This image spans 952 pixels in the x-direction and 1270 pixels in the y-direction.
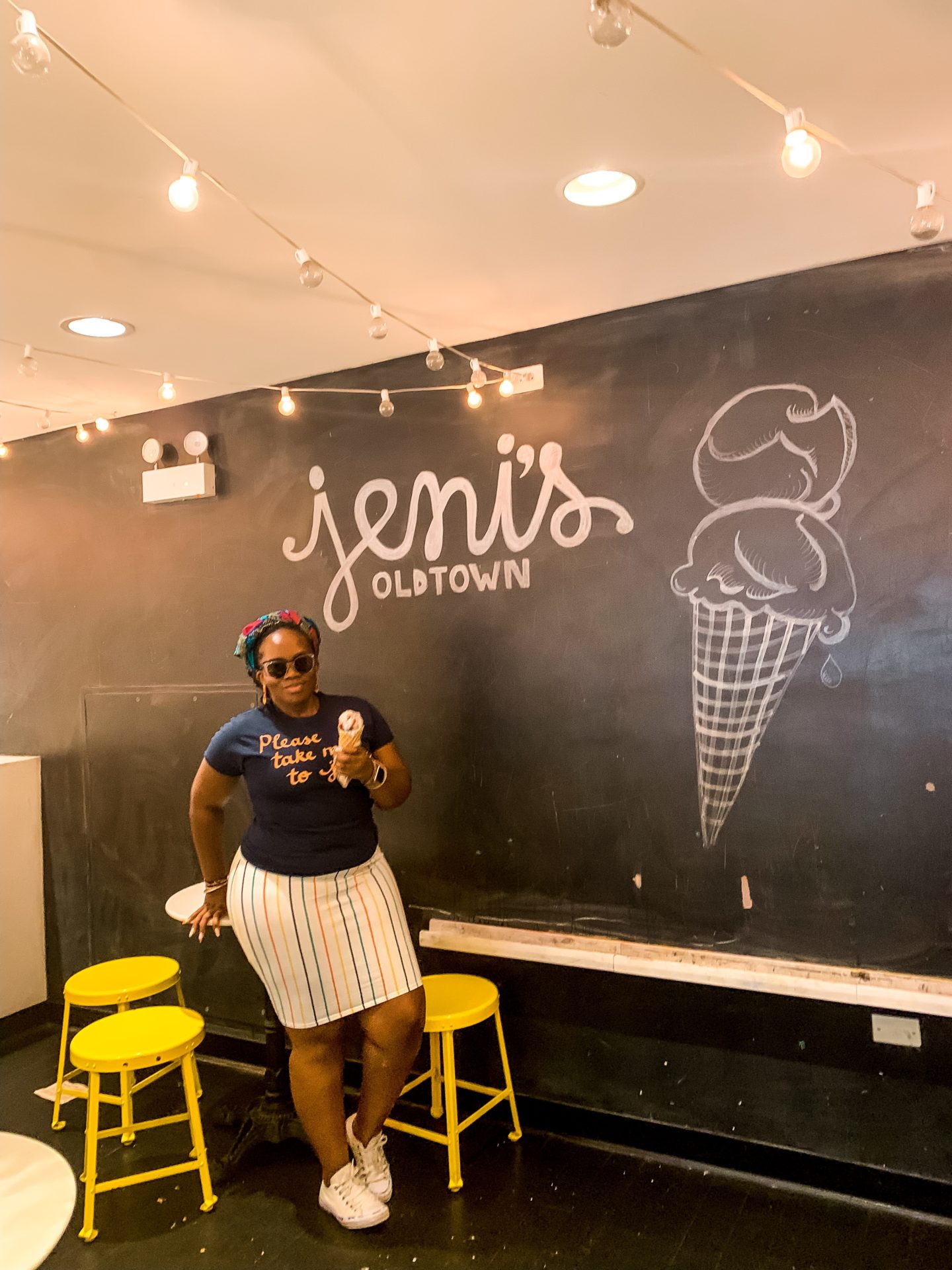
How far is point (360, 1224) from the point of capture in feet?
7.65

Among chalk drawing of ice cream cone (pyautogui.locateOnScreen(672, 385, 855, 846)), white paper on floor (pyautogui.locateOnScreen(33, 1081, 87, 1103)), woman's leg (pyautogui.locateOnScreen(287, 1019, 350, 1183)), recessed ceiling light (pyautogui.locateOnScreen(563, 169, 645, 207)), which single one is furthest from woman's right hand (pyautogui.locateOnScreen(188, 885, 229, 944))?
recessed ceiling light (pyautogui.locateOnScreen(563, 169, 645, 207))

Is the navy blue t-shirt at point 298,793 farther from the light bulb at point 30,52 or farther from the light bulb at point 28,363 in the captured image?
the light bulb at point 30,52

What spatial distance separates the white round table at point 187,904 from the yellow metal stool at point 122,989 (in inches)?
11.5

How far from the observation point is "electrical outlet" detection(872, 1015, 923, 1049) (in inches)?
92.0

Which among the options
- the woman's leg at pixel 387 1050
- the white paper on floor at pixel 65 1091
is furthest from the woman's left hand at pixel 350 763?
the white paper on floor at pixel 65 1091

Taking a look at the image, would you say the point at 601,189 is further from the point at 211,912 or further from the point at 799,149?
the point at 211,912

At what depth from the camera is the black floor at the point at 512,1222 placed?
2203 mm

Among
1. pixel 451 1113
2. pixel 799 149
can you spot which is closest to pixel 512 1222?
pixel 451 1113

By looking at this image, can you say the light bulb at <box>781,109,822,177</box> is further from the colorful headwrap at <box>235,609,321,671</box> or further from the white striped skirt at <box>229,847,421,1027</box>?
the white striped skirt at <box>229,847,421,1027</box>

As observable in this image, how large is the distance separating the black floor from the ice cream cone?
38.3 inches

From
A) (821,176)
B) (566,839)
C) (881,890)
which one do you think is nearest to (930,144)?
(821,176)

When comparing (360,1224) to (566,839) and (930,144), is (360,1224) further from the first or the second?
(930,144)

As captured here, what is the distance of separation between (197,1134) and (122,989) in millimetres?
556

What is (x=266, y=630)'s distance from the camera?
8.19 ft
